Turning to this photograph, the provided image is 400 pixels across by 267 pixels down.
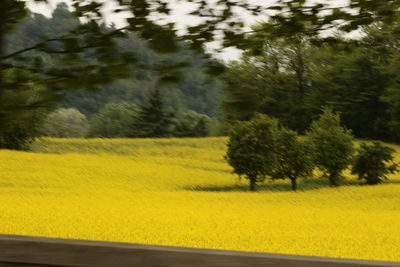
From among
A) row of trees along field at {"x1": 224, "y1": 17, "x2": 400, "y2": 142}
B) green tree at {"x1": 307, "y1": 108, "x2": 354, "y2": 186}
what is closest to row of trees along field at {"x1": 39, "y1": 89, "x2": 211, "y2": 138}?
row of trees along field at {"x1": 224, "y1": 17, "x2": 400, "y2": 142}

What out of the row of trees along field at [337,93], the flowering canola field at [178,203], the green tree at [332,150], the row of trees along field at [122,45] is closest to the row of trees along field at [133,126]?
the row of trees along field at [337,93]

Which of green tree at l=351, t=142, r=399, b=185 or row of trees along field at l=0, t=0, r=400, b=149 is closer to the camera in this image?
row of trees along field at l=0, t=0, r=400, b=149

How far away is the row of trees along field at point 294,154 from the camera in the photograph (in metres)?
23.5

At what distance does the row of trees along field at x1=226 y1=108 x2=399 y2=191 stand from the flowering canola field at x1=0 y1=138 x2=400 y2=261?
77 centimetres

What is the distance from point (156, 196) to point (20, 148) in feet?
45.1

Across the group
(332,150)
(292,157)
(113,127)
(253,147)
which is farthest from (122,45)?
(113,127)

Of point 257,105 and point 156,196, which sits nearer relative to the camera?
point 257,105

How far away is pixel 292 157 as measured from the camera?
23.9m

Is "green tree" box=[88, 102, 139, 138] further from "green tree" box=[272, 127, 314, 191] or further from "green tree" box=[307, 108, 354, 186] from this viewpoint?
"green tree" box=[272, 127, 314, 191]

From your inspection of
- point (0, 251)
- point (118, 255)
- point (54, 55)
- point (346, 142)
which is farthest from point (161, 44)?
point (346, 142)

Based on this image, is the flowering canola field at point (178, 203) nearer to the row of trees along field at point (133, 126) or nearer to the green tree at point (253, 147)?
the green tree at point (253, 147)

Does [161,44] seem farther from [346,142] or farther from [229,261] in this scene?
[346,142]

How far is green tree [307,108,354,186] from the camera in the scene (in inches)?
982

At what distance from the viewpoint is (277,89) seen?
39531 mm
